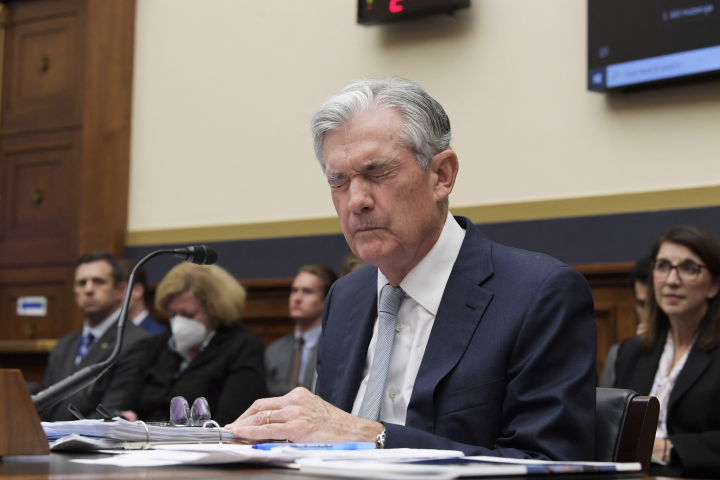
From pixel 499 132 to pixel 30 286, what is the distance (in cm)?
333

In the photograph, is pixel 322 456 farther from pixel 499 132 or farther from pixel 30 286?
pixel 30 286

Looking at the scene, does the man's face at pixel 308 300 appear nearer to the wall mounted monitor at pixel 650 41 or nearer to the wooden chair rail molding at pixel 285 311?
the wooden chair rail molding at pixel 285 311

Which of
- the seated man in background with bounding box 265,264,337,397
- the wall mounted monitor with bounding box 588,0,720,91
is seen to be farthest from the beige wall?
the seated man in background with bounding box 265,264,337,397

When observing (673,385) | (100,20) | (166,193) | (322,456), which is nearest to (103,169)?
(166,193)

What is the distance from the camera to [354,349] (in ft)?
5.67

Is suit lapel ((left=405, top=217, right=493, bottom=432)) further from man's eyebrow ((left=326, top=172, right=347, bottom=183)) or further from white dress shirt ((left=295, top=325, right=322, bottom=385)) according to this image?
white dress shirt ((left=295, top=325, right=322, bottom=385))

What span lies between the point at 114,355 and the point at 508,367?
Answer: 0.95 meters

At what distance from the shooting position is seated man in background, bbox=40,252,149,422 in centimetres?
387

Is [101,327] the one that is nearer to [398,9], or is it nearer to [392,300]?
[398,9]

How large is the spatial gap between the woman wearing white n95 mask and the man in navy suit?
1.80m

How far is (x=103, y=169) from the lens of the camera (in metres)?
5.27

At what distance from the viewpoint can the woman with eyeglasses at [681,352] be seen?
9.12 feet

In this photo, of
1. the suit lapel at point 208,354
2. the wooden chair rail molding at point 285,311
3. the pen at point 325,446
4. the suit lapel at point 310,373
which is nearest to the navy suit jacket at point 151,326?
the wooden chair rail molding at point 285,311

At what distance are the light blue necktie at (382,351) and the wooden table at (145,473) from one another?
52cm
